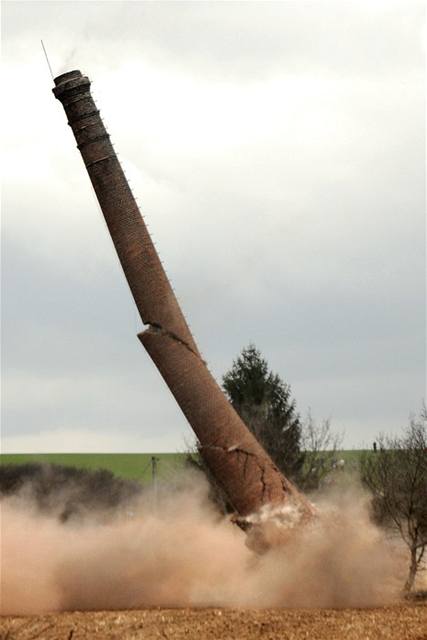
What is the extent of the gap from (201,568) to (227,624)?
6200mm

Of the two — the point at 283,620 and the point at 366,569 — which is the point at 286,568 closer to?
the point at 366,569

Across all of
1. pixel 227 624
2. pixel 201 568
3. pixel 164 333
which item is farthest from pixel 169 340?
pixel 227 624

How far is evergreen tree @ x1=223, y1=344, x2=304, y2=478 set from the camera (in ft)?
177

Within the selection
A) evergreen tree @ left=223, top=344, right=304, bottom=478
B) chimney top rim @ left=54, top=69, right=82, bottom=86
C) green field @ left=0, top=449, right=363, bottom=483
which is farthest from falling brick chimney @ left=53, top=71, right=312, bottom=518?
green field @ left=0, top=449, right=363, bottom=483

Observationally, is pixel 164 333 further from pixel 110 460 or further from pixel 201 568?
pixel 110 460

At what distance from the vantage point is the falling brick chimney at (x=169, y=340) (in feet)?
107

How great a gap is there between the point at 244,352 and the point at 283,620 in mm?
31888

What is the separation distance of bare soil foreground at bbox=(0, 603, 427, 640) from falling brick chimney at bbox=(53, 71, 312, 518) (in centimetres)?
386

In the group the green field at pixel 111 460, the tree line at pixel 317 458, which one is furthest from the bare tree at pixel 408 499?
the green field at pixel 111 460

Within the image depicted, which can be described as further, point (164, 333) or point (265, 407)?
point (265, 407)

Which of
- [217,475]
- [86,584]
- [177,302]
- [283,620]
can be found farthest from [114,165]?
[283,620]

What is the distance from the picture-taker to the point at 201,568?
3316 centimetres

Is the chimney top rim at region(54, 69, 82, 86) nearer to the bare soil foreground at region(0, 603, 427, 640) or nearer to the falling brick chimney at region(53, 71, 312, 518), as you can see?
the falling brick chimney at region(53, 71, 312, 518)

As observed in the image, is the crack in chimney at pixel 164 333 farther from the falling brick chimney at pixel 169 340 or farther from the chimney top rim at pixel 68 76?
the chimney top rim at pixel 68 76
